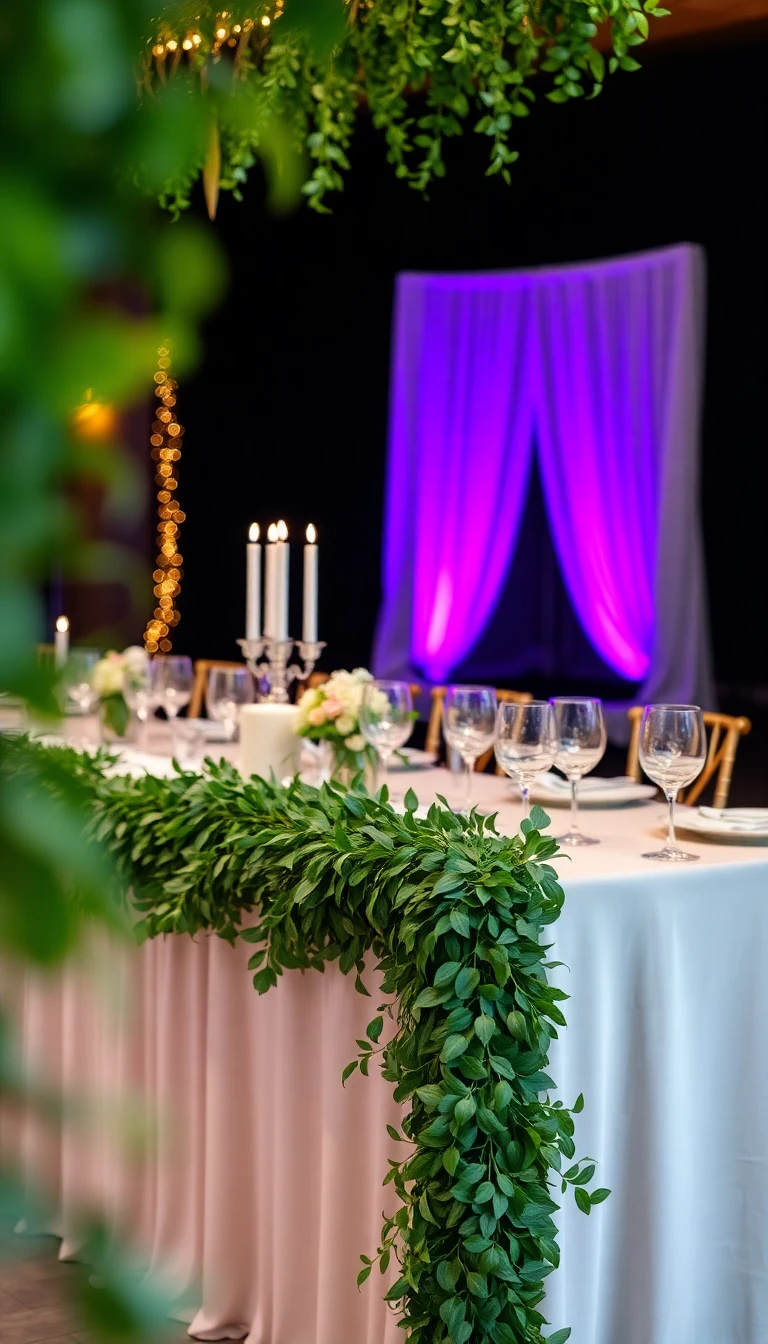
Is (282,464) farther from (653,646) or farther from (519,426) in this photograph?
(653,646)

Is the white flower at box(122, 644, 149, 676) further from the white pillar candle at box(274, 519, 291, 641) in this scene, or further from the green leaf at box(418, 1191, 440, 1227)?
the green leaf at box(418, 1191, 440, 1227)

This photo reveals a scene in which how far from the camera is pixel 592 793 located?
9.87ft

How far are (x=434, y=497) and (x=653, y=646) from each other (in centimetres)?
175

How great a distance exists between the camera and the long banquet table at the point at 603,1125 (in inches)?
87.2

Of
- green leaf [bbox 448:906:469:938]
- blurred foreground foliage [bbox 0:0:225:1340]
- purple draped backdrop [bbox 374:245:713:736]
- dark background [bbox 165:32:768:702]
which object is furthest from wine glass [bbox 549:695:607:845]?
purple draped backdrop [bbox 374:245:713:736]

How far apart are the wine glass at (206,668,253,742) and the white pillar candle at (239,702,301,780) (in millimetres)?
478

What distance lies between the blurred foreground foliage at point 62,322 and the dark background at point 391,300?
22.2 ft

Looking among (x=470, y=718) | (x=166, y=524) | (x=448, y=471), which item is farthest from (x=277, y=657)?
(x=166, y=524)

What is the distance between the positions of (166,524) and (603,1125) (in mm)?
7880

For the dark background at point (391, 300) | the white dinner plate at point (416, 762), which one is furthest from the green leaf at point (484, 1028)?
the dark background at point (391, 300)

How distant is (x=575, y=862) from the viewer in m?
2.33

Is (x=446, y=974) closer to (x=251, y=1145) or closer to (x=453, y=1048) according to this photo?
(x=453, y=1048)

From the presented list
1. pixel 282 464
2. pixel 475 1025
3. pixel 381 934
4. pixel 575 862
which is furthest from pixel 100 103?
pixel 282 464

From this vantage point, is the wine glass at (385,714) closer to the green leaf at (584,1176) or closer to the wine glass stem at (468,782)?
the wine glass stem at (468,782)
